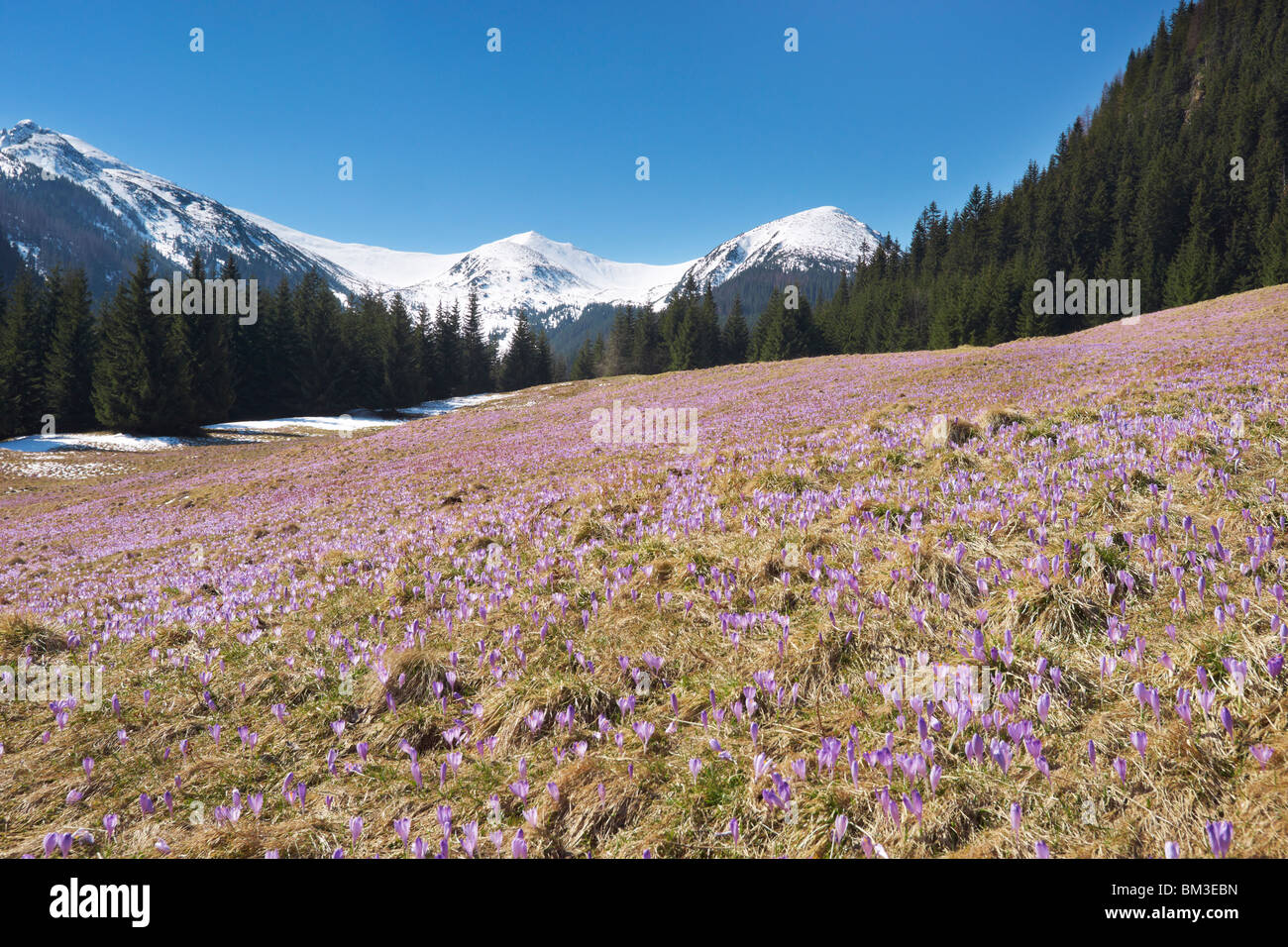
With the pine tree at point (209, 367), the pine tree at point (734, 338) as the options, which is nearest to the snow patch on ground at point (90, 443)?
the pine tree at point (209, 367)

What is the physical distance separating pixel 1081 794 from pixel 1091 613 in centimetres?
169

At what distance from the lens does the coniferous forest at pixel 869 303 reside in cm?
5066

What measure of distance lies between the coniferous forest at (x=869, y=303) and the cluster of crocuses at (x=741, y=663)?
6005 centimetres

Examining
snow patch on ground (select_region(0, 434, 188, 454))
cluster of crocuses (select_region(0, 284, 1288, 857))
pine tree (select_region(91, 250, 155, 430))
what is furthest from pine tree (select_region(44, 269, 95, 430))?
cluster of crocuses (select_region(0, 284, 1288, 857))

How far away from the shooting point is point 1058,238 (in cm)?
9662

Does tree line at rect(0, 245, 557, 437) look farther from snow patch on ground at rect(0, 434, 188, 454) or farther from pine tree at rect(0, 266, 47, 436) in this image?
snow patch on ground at rect(0, 434, 188, 454)

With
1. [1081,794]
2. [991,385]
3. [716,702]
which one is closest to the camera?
[1081,794]

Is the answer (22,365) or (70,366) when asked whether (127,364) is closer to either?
(70,366)

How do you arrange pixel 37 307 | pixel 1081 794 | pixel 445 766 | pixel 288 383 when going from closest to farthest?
pixel 1081 794, pixel 445 766, pixel 37 307, pixel 288 383

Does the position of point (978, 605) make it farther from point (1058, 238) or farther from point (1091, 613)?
point (1058, 238)

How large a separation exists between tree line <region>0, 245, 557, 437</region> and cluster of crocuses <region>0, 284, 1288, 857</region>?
5522 centimetres

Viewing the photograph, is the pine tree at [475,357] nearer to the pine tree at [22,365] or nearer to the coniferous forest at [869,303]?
the coniferous forest at [869,303]
